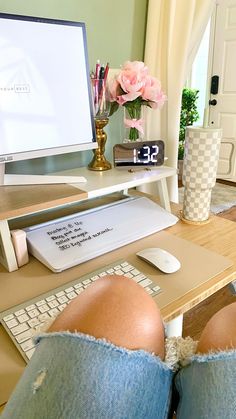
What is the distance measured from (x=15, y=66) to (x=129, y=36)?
1.84 ft

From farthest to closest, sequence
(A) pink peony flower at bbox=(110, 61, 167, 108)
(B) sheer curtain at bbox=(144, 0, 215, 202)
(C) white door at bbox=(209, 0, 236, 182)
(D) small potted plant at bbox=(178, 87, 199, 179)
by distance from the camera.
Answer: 1. (D) small potted plant at bbox=(178, 87, 199, 179)
2. (C) white door at bbox=(209, 0, 236, 182)
3. (B) sheer curtain at bbox=(144, 0, 215, 202)
4. (A) pink peony flower at bbox=(110, 61, 167, 108)

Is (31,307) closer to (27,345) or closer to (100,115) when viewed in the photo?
(27,345)

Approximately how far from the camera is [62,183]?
90 centimetres

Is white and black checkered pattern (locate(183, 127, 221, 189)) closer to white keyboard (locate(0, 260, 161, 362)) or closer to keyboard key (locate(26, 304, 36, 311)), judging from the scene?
white keyboard (locate(0, 260, 161, 362))

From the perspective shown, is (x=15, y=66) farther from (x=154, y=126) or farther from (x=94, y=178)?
(x=154, y=126)

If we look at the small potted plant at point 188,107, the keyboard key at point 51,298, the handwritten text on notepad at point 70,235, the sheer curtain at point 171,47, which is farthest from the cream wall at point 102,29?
the small potted plant at point 188,107

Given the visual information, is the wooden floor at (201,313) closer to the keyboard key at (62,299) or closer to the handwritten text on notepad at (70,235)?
the handwritten text on notepad at (70,235)

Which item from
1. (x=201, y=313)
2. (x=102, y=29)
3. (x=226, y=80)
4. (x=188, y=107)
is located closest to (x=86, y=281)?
(x=102, y=29)

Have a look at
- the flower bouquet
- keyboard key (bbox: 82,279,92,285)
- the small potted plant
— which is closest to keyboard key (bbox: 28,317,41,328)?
keyboard key (bbox: 82,279,92,285)

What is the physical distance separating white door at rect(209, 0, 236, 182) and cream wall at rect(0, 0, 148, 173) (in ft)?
6.70

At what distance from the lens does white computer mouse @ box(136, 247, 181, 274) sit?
73 centimetres

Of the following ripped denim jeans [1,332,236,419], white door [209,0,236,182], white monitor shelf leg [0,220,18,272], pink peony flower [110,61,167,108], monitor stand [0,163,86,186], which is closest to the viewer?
ripped denim jeans [1,332,236,419]

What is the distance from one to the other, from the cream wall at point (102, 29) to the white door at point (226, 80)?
Result: 2041 mm

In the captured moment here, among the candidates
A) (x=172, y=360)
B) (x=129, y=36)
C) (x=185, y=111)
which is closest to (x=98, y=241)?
(x=172, y=360)
